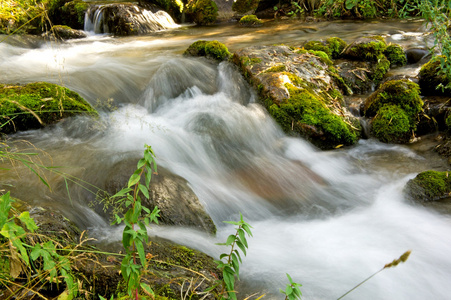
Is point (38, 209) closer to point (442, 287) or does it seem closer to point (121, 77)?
point (442, 287)

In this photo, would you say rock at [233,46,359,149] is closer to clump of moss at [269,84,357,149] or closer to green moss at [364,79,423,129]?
clump of moss at [269,84,357,149]

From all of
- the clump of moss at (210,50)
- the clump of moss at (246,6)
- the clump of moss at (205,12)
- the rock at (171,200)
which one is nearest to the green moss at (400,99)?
the clump of moss at (210,50)

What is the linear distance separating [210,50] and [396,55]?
3.83 meters

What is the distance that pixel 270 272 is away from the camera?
3059mm

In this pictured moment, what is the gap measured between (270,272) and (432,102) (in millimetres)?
4439

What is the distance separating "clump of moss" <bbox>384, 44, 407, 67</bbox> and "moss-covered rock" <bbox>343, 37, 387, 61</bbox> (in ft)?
0.57

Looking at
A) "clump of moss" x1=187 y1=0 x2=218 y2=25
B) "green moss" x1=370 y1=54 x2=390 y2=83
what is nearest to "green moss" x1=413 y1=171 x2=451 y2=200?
"green moss" x1=370 y1=54 x2=390 y2=83

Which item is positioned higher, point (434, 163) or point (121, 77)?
point (121, 77)

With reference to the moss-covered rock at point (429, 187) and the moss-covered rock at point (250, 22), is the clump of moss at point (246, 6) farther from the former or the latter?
the moss-covered rock at point (429, 187)

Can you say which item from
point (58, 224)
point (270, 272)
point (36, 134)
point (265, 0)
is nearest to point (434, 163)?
point (270, 272)

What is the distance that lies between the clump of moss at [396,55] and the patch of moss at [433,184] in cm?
402

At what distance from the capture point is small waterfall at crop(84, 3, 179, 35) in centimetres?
1184

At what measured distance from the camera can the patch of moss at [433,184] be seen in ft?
13.7

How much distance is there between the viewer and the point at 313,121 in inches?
215
